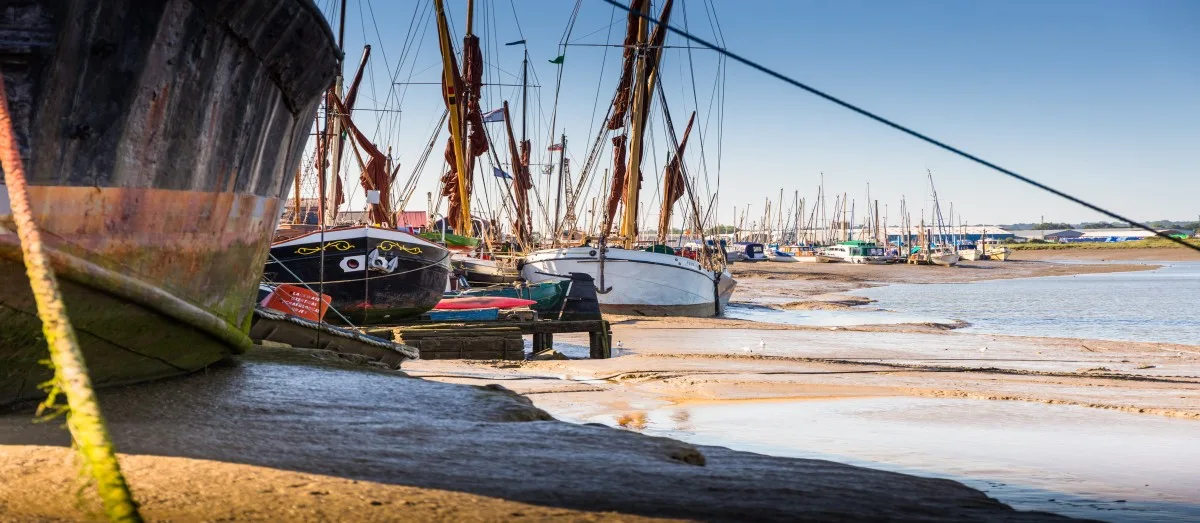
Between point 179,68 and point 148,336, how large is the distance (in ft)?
4.46

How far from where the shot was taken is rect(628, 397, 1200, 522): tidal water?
5.52 metres

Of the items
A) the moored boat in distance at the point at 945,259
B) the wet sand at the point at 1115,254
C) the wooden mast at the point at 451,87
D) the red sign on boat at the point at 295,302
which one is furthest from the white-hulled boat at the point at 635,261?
the wet sand at the point at 1115,254

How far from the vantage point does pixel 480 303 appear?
62.1ft

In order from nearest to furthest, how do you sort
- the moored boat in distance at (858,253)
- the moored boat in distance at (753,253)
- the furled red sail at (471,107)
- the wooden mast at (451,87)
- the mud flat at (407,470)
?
the mud flat at (407,470) → the wooden mast at (451,87) → the furled red sail at (471,107) → the moored boat in distance at (858,253) → the moored boat in distance at (753,253)

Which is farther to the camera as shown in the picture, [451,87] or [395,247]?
[451,87]

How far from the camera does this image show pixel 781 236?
118m

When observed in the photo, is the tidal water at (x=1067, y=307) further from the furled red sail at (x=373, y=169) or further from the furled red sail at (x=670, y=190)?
the furled red sail at (x=373, y=169)

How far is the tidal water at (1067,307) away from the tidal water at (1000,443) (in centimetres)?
1406

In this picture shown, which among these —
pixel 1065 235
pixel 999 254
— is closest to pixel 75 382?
pixel 999 254

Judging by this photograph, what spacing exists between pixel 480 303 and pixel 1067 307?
23851 millimetres

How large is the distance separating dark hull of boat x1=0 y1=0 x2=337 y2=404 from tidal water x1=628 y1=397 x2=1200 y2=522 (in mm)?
3497

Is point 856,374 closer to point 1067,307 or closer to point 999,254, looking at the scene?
point 1067,307

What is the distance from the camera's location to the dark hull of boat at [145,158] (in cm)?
415

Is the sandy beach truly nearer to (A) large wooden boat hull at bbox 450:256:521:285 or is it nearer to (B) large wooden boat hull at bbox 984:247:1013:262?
(A) large wooden boat hull at bbox 450:256:521:285
